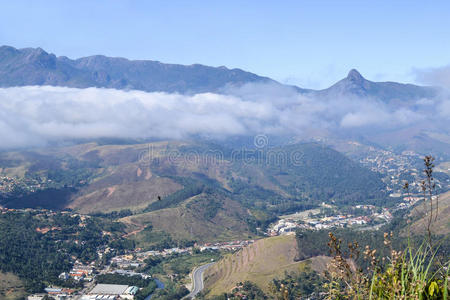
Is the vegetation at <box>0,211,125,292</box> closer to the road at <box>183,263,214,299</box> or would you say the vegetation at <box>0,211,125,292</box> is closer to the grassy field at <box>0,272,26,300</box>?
the grassy field at <box>0,272,26,300</box>

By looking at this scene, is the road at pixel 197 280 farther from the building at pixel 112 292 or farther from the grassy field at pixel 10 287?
the grassy field at pixel 10 287

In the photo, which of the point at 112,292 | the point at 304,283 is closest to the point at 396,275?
the point at 304,283

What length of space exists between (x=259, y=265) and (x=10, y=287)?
102 feet

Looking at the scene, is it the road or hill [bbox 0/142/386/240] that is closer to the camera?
the road

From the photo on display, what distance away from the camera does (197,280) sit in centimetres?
5950

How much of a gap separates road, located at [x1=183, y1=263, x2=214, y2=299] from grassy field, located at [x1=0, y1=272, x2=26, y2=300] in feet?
64.5

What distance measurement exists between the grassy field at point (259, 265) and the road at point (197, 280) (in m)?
0.98

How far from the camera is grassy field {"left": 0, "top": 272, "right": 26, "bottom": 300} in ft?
161

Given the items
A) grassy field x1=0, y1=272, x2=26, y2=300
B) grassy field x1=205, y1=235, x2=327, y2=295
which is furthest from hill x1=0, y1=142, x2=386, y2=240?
grassy field x1=0, y1=272, x2=26, y2=300

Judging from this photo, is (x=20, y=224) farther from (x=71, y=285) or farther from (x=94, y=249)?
(x=71, y=285)

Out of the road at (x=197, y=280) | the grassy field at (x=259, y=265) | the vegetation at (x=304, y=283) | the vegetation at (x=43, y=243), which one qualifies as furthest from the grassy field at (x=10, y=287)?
the vegetation at (x=304, y=283)

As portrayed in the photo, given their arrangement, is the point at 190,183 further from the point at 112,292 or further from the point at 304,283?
the point at 304,283

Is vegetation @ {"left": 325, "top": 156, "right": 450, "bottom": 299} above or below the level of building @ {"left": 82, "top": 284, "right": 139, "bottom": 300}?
above

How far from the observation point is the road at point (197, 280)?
53744 mm
